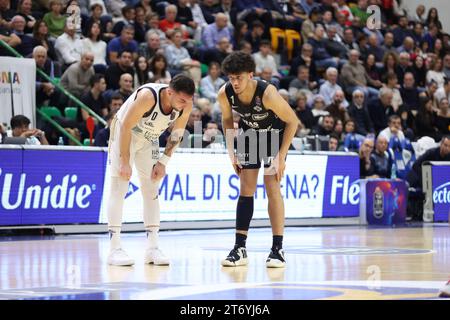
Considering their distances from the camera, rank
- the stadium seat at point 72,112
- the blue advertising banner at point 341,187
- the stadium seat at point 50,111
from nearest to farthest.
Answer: the stadium seat at point 50,111 < the stadium seat at point 72,112 < the blue advertising banner at point 341,187

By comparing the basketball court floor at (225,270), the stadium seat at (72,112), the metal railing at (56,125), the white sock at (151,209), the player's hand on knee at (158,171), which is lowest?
the basketball court floor at (225,270)

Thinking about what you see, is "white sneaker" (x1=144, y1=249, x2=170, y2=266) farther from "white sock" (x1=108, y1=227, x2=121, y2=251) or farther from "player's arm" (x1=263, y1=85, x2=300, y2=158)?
"player's arm" (x1=263, y1=85, x2=300, y2=158)

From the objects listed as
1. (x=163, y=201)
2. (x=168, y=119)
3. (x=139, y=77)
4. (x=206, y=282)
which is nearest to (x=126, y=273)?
(x=206, y=282)

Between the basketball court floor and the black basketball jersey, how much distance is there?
4.20 feet

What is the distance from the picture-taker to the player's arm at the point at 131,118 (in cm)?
836

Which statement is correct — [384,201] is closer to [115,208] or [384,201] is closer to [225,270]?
[115,208]

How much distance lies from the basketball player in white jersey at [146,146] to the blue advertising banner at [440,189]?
10509mm

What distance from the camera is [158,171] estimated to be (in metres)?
8.57

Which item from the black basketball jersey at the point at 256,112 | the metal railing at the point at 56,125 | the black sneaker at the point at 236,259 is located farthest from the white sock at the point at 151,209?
the metal railing at the point at 56,125

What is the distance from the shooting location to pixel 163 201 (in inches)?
577

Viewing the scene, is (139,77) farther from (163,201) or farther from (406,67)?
(406,67)

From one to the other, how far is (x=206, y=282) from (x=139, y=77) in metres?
10.3

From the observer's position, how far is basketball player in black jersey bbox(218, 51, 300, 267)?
838 centimetres

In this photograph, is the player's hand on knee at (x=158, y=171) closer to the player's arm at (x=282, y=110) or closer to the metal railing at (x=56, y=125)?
the player's arm at (x=282, y=110)
